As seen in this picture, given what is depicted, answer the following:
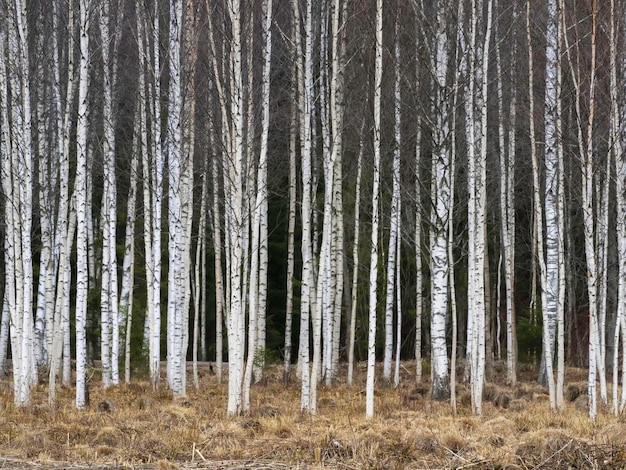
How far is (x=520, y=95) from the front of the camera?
17859 mm

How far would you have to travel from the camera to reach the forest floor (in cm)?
843

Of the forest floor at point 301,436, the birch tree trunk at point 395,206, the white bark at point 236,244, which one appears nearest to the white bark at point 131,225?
the forest floor at point 301,436

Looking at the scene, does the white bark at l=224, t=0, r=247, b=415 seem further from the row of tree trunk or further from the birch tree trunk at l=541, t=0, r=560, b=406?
the birch tree trunk at l=541, t=0, r=560, b=406

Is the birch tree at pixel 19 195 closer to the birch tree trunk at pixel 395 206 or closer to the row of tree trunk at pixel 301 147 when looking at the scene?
the row of tree trunk at pixel 301 147

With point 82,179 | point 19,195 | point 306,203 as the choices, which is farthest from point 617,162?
point 19,195

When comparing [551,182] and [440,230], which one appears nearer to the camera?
[440,230]

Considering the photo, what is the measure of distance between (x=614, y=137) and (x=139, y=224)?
55.7 ft

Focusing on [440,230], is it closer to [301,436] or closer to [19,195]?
[301,436]

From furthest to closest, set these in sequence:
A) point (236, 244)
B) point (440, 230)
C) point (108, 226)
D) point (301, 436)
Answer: point (108, 226) → point (440, 230) → point (236, 244) → point (301, 436)

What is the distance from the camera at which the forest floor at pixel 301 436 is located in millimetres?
8430

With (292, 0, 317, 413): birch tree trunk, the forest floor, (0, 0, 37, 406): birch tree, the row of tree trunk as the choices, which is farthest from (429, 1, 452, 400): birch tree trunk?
(0, 0, 37, 406): birch tree

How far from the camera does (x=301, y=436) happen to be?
9.60 metres

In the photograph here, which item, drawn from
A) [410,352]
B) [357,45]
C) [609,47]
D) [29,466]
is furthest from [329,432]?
[410,352]

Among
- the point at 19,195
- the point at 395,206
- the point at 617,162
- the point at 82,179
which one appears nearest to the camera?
the point at 82,179
